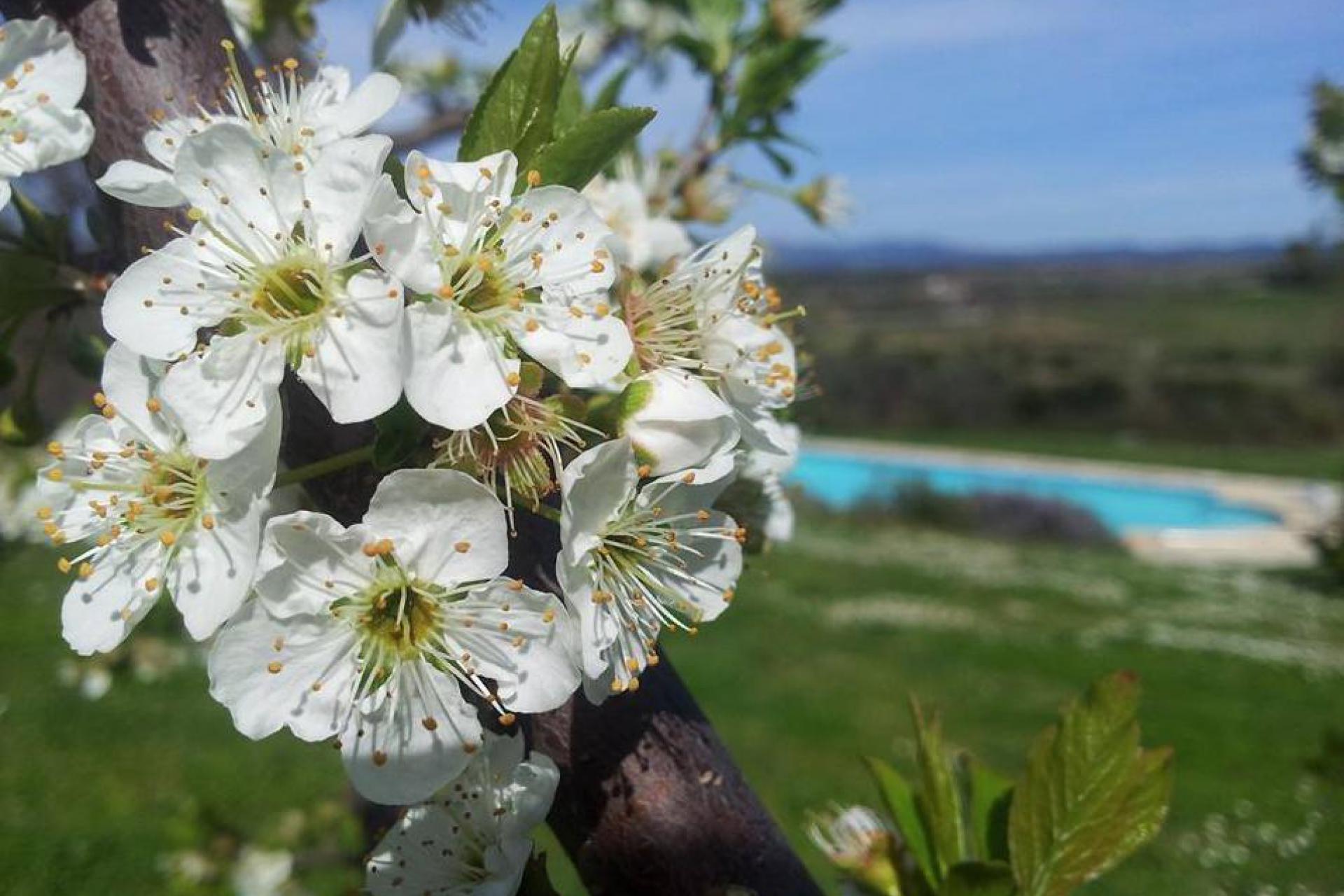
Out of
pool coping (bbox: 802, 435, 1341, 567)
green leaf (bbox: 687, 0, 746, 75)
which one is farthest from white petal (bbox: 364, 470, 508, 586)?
pool coping (bbox: 802, 435, 1341, 567)

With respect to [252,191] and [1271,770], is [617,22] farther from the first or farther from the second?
[1271,770]

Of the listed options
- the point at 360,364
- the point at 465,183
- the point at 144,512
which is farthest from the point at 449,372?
the point at 144,512

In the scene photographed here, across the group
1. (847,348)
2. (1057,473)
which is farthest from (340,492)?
(847,348)

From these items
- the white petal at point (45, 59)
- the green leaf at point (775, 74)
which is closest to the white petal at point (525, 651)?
the white petal at point (45, 59)

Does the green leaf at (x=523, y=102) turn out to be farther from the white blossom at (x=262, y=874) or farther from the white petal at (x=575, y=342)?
the white blossom at (x=262, y=874)

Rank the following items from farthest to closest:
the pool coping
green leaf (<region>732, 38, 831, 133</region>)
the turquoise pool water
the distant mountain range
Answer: the distant mountain range, the turquoise pool water, the pool coping, green leaf (<region>732, 38, 831, 133</region>)

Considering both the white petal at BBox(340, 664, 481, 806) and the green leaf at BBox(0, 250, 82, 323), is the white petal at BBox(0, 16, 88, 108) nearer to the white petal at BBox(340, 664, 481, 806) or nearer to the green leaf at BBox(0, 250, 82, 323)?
the green leaf at BBox(0, 250, 82, 323)
